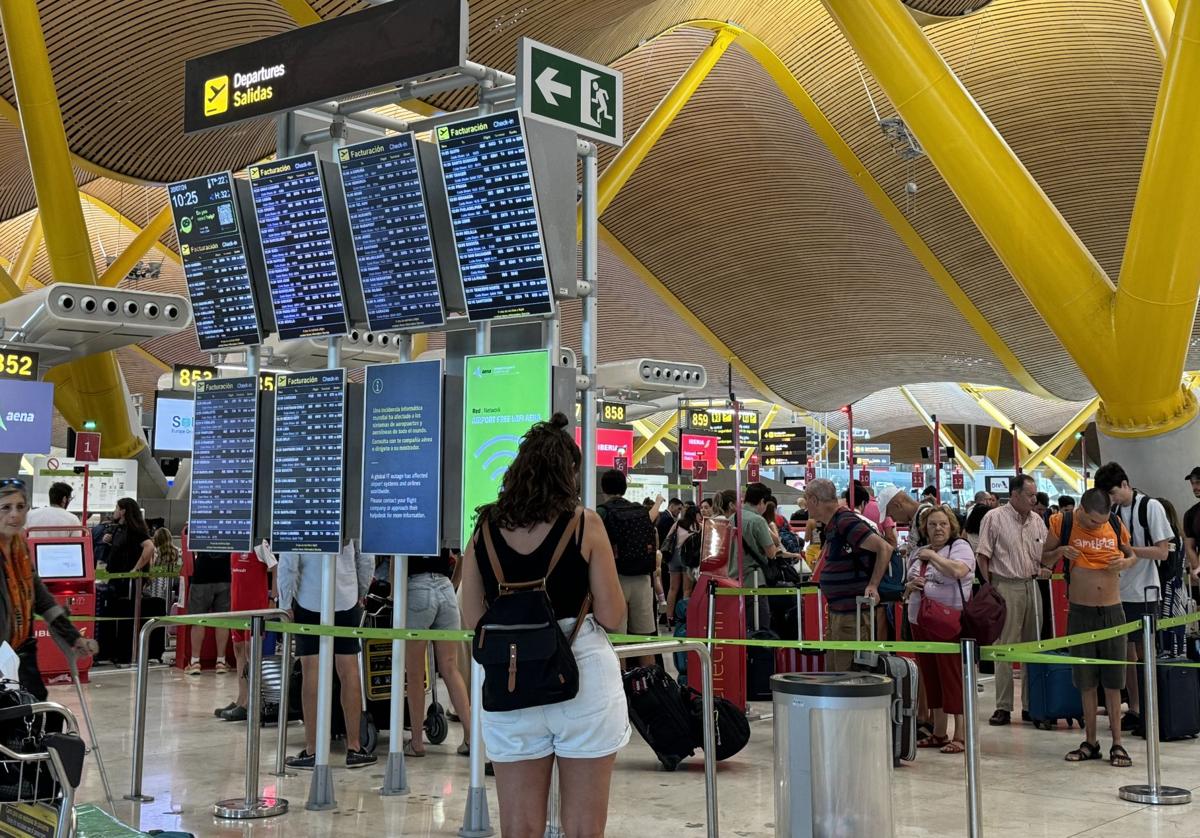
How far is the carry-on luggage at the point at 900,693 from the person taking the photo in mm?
7070

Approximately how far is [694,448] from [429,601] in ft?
71.4

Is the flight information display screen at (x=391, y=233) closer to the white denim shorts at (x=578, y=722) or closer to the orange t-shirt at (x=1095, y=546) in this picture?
the white denim shorts at (x=578, y=722)

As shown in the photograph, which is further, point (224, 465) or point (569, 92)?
point (224, 465)

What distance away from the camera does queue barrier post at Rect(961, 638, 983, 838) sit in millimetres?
4582

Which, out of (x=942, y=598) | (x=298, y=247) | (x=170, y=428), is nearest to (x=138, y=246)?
(x=170, y=428)

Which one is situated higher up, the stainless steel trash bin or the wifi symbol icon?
the wifi symbol icon

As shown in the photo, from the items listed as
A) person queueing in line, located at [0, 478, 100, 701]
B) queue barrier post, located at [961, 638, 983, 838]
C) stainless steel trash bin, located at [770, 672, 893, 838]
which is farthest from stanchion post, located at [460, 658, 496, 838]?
queue barrier post, located at [961, 638, 983, 838]

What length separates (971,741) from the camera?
4.64m

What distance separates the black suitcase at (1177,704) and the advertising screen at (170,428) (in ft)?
48.8

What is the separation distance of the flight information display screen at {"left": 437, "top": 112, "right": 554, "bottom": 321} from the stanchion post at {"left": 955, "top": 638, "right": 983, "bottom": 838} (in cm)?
234

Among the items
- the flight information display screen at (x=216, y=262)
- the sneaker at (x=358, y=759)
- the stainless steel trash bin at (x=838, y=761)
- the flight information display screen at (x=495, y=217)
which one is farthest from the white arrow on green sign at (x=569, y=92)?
the sneaker at (x=358, y=759)

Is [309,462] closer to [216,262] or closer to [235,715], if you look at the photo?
[216,262]

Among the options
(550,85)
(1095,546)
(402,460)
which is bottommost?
(1095,546)

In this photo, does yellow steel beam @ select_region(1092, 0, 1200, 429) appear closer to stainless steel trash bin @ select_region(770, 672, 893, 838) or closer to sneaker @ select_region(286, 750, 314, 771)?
stainless steel trash bin @ select_region(770, 672, 893, 838)
